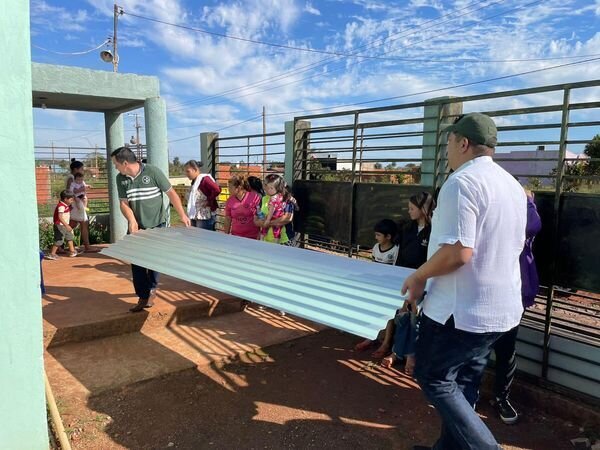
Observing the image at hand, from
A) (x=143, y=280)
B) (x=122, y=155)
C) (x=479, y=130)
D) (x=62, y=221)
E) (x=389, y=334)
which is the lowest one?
(x=389, y=334)

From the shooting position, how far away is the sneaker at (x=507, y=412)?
3.23 meters

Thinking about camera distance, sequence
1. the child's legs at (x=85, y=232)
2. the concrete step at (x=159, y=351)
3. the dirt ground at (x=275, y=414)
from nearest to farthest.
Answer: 1. the dirt ground at (x=275, y=414)
2. the concrete step at (x=159, y=351)
3. the child's legs at (x=85, y=232)

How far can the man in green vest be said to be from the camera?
445 centimetres

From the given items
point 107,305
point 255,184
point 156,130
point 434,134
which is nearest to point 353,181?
point 434,134

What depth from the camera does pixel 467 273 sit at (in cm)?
205

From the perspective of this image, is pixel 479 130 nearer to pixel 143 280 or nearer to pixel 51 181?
pixel 143 280

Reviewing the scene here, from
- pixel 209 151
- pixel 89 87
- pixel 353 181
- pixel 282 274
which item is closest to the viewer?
pixel 282 274

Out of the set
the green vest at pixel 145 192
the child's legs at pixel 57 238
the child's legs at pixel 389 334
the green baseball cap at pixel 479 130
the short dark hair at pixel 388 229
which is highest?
the green baseball cap at pixel 479 130

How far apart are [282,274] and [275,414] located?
1073 millimetres

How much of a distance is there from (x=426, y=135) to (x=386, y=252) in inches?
48.6

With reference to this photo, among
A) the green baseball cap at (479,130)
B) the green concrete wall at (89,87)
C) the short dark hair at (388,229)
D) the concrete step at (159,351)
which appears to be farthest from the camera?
the green concrete wall at (89,87)

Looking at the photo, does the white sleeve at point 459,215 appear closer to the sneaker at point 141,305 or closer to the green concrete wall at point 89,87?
the sneaker at point 141,305

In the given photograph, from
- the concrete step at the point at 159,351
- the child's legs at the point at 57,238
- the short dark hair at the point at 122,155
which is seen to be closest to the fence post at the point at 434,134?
the concrete step at the point at 159,351

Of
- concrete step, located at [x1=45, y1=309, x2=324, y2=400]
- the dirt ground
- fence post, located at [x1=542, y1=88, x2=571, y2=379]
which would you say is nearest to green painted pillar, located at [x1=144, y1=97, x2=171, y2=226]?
concrete step, located at [x1=45, y1=309, x2=324, y2=400]
